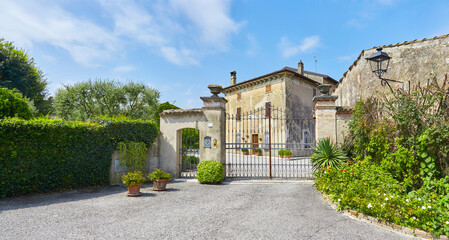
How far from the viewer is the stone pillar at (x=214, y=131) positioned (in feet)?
30.6

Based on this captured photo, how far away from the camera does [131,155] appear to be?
8922 millimetres

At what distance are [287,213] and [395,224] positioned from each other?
1.85 metres

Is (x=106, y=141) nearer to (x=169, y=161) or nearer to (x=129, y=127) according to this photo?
(x=129, y=127)

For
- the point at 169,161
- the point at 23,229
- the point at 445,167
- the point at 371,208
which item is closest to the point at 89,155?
the point at 169,161

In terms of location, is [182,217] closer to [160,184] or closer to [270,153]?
[160,184]

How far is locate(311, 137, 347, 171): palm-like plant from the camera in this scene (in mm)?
7400

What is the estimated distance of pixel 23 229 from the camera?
4.22 meters

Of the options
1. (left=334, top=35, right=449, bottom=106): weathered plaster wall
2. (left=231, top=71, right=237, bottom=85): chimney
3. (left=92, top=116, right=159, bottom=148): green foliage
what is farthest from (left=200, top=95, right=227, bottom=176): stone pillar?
(left=231, top=71, right=237, bottom=85): chimney

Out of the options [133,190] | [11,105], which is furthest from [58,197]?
[11,105]

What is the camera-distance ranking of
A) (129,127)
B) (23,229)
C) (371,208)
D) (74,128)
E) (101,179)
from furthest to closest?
(129,127), (101,179), (74,128), (371,208), (23,229)

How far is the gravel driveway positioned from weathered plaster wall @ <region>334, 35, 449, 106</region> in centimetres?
435

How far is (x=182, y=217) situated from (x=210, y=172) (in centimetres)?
381

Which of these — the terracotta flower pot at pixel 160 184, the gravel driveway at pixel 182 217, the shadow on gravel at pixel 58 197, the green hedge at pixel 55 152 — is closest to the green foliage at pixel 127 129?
the green hedge at pixel 55 152

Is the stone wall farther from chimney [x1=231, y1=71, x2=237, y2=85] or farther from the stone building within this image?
chimney [x1=231, y1=71, x2=237, y2=85]
